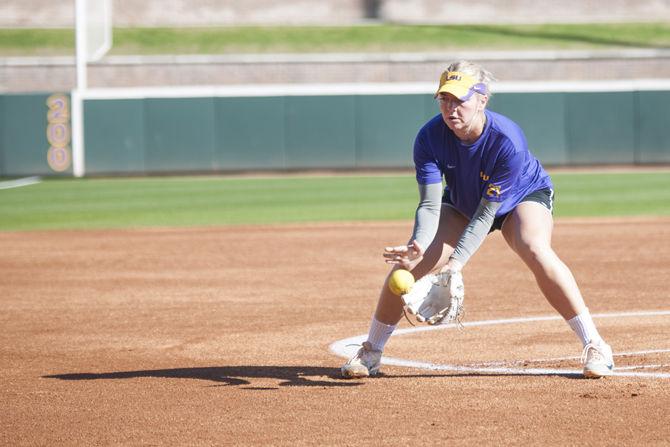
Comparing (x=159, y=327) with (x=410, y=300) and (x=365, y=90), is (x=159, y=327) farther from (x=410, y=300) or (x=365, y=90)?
(x=365, y=90)

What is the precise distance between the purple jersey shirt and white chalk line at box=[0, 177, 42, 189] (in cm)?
1847

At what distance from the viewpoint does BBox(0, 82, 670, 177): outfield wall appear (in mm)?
25672

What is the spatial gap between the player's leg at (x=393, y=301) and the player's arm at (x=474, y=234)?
0.36m

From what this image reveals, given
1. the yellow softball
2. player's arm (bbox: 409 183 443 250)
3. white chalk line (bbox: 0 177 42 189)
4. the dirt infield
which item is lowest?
white chalk line (bbox: 0 177 42 189)

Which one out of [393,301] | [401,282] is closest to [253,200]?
[393,301]

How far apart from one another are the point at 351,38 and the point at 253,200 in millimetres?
19080

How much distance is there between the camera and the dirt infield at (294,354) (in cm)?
479

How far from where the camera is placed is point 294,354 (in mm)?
6727

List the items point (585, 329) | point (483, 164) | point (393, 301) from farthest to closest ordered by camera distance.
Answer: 1. point (393, 301)
2. point (585, 329)
3. point (483, 164)

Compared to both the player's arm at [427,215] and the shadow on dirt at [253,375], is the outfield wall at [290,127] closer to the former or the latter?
Answer: the shadow on dirt at [253,375]

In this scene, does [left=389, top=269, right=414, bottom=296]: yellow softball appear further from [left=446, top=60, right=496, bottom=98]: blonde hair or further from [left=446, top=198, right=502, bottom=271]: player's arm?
[left=446, top=60, right=496, bottom=98]: blonde hair

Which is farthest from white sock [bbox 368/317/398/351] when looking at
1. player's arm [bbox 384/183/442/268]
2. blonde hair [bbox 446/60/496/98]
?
blonde hair [bbox 446/60/496/98]

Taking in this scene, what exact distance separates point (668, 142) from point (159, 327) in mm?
21449

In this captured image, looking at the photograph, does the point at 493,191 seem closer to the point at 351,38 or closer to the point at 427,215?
the point at 427,215
